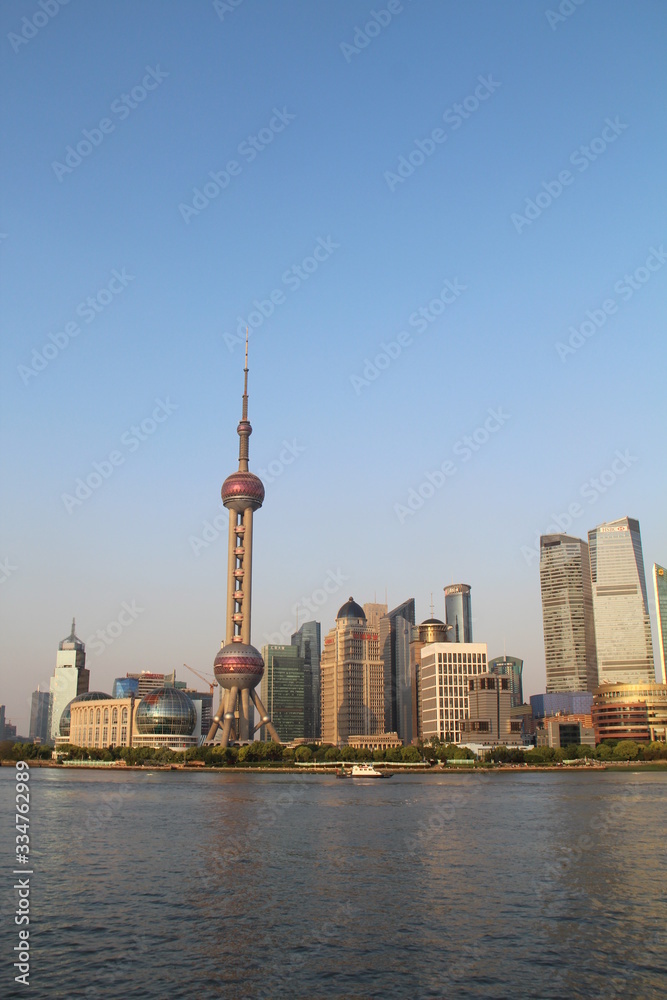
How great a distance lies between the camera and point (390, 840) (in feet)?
255

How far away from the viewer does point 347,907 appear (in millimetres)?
49469

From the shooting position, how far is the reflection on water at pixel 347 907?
1448 inches

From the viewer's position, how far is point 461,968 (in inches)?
1503

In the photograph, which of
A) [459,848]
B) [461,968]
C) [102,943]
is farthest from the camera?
[459,848]

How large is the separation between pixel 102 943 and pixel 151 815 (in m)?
63.1

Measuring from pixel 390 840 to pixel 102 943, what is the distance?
40.1m

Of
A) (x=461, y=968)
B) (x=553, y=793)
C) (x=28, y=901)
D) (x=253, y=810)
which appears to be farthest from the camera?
(x=553, y=793)

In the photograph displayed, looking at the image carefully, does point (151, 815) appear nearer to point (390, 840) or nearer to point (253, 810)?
point (253, 810)

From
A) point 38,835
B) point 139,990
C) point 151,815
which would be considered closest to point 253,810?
point 151,815

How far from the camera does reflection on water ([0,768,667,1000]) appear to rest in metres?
36.8

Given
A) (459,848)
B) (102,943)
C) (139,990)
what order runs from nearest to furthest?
(139,990) → (102,943) → (459,848)

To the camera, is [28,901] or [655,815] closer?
[28,901]

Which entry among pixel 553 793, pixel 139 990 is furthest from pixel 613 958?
pixel 553 793

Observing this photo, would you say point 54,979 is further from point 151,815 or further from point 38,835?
point 151,815
